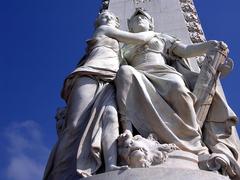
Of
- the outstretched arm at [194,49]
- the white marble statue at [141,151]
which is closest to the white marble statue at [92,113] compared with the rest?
the white marble statue at [141,151]

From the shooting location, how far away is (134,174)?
19.7ft

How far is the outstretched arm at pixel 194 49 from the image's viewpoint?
7.85 m

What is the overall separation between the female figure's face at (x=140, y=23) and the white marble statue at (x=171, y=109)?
65 centimetres

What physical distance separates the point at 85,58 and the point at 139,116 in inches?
67.5

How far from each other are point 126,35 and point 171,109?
170cm

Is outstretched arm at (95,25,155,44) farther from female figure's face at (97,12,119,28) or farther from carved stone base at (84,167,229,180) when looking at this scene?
carved stone base at (84,167,229,180)

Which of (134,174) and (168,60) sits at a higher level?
(168,60)

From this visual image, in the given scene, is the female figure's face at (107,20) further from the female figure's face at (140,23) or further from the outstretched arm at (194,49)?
the outstretched arm at (194,49)

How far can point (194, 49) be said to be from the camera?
8.05 meters

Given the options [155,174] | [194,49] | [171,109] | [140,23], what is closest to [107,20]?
[140,23]

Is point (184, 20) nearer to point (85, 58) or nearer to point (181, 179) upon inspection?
point (85, 58)

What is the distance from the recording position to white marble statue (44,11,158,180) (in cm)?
655

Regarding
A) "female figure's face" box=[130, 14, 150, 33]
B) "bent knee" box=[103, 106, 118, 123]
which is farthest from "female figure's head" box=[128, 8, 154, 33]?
"bent knee" box=[103, 106, 118, 123]

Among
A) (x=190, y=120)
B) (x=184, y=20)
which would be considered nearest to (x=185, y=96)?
(x=190, y=120)
